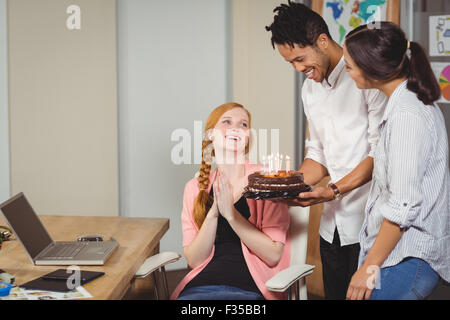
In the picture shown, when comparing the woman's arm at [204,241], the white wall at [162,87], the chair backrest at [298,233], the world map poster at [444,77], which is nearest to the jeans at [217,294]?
the woman's arm at [204,241]

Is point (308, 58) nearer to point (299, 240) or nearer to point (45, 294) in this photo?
point (299, 240)

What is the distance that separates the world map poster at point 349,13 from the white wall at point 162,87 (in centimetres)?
85

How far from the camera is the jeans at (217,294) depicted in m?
1.87

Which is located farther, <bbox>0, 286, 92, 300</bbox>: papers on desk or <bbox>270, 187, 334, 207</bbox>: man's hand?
<bbox>270, 187, 334, 207</bbox>: man's hand

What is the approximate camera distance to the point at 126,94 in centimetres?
374

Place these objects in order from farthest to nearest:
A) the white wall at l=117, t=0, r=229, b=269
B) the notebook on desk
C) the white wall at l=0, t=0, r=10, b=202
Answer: the white wall at l=117, t=0, r=229, b=269, the white wall at l=0, t=0, r=10, b=202, the notebook on desk

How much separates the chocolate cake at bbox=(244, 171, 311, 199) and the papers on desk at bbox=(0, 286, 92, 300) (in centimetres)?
63

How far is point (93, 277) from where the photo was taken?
1.59 meters

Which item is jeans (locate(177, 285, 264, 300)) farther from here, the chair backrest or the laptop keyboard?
the laptop keyboard

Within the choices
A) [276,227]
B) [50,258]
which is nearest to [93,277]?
[50,258]

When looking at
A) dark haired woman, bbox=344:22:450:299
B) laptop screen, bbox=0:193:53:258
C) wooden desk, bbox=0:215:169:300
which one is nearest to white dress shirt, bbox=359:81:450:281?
dark haired woman, bbox=344:22:450:299

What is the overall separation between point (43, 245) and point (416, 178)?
4.29ft

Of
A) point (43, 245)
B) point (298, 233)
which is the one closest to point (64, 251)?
point (43, 245)

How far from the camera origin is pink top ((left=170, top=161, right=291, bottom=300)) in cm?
197
